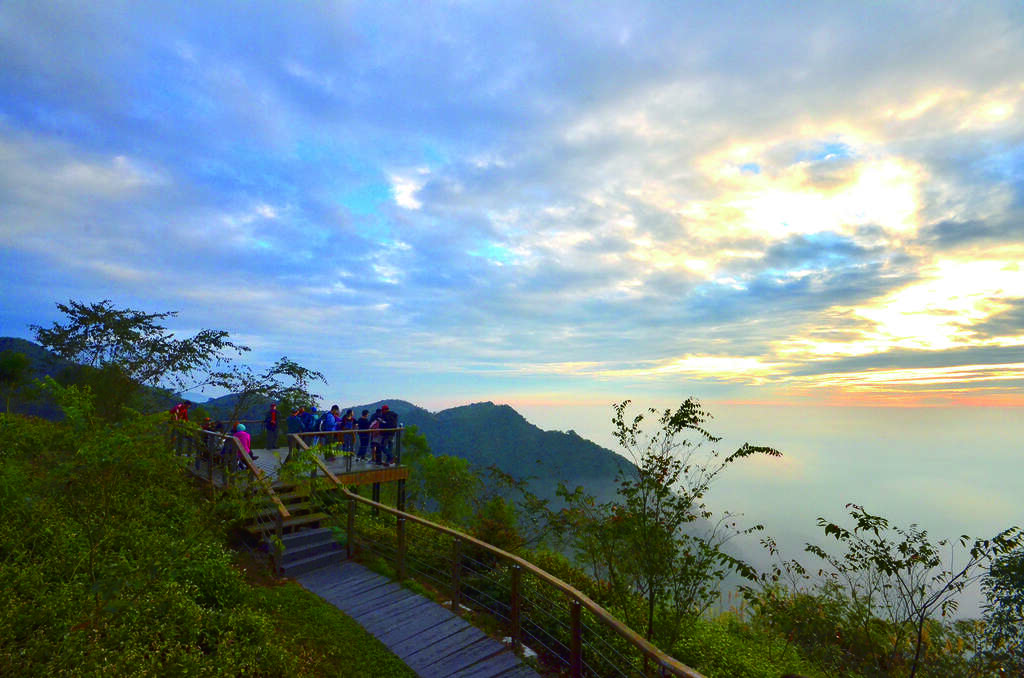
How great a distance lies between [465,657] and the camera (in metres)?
6.86

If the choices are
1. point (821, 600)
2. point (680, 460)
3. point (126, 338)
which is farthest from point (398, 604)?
point (126, 338)

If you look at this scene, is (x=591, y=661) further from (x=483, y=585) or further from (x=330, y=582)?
(x=330, y=582)

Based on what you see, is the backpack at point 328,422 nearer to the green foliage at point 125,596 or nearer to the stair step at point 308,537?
the stair step at point 308,537

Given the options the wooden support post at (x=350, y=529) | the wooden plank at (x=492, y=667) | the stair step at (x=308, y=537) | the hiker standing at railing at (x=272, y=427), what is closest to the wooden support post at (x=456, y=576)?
the wooden plank at (x=492, y=667)

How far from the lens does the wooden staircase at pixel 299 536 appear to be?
34.8ft

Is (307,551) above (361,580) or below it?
above

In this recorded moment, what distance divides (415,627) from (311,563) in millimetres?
3955

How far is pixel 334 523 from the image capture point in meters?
11.8

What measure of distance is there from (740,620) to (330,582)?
1747 centimetres

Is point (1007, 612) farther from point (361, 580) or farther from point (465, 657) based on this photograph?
point (361, 580)

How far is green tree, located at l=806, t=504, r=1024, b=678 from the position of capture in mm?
10625

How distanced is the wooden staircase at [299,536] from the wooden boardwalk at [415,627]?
35 centimetres

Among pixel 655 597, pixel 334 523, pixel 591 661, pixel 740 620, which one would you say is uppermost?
pixel 334 523


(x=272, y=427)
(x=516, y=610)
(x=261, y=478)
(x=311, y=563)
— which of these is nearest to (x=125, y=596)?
(x=261, y=478)
